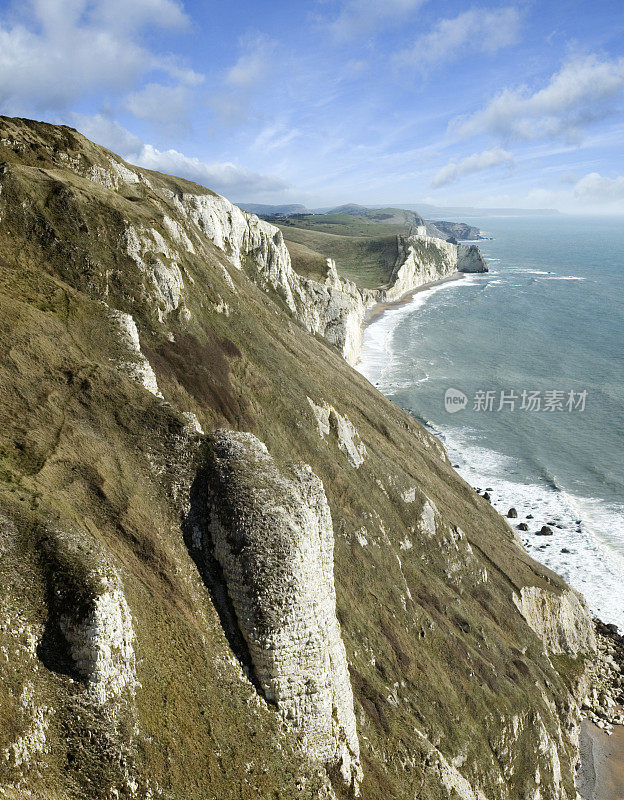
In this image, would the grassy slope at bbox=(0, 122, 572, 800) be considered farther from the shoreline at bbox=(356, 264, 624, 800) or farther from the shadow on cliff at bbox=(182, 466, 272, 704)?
the shoreline at bbox=(356, 264, 624, 800)

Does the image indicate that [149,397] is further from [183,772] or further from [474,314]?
[474,314]

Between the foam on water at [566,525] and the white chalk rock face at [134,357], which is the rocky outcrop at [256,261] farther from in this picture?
the foam on water at [566,525]

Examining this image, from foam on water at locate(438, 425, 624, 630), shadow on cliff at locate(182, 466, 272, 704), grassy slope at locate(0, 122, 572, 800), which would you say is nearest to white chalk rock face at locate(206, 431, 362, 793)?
shadow on cliff at locate(182, 466, 272, 704)

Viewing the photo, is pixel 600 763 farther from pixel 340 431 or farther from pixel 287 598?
pixel 287 598

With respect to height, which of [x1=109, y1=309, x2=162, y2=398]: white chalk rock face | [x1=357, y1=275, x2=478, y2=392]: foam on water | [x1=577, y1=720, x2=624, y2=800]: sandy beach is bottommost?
[x1=577, y1=720, x2=624, y2=800]: sandy beach

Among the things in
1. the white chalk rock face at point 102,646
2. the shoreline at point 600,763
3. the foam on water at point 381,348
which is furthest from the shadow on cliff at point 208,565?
the foam on water at point 381,348

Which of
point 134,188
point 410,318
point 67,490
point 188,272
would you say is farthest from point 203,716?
point 410,318

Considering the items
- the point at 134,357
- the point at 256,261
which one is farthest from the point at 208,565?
the point at 256,261
